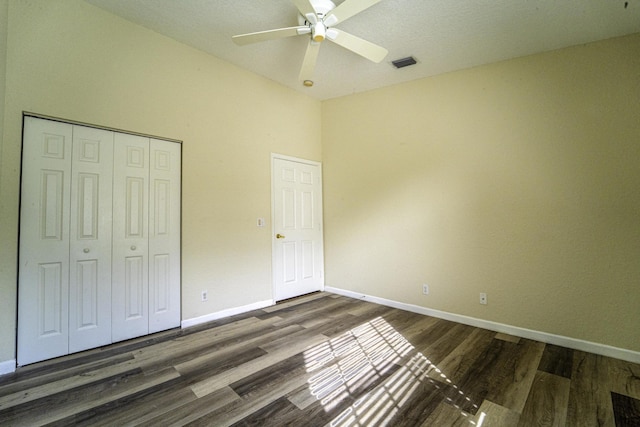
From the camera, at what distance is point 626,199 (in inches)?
100.0

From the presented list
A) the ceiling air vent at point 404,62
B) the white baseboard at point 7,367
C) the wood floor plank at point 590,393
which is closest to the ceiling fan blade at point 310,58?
the ceiling air vent at point 404,62

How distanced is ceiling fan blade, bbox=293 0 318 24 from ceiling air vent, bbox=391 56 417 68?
1428mm

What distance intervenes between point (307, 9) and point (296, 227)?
289cm

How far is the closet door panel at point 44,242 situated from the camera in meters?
2.30

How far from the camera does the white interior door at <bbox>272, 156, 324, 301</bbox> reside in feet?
13.5

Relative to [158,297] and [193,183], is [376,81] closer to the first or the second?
[193,183]

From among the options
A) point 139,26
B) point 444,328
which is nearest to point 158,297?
point 139,26

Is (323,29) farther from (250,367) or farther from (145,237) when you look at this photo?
(250,367)

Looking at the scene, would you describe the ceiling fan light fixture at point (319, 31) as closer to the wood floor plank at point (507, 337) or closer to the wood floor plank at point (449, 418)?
the wood floor plank at point (449, 418)

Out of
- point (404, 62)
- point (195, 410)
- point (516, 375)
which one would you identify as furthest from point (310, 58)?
point (516, 375)

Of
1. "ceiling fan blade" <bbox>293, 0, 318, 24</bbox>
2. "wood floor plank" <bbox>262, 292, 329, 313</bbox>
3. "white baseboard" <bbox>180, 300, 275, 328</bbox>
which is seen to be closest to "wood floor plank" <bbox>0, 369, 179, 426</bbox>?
"white baseboard" <bbox>180, 300, 275, 328</bbox>

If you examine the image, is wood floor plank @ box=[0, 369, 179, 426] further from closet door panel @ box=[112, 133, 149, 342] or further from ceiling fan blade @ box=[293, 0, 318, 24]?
ceiling fan blade @ box=[293, 0, 318, 24]

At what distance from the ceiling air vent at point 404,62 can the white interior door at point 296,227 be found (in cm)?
192

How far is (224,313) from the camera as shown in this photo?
3479 millimetres
